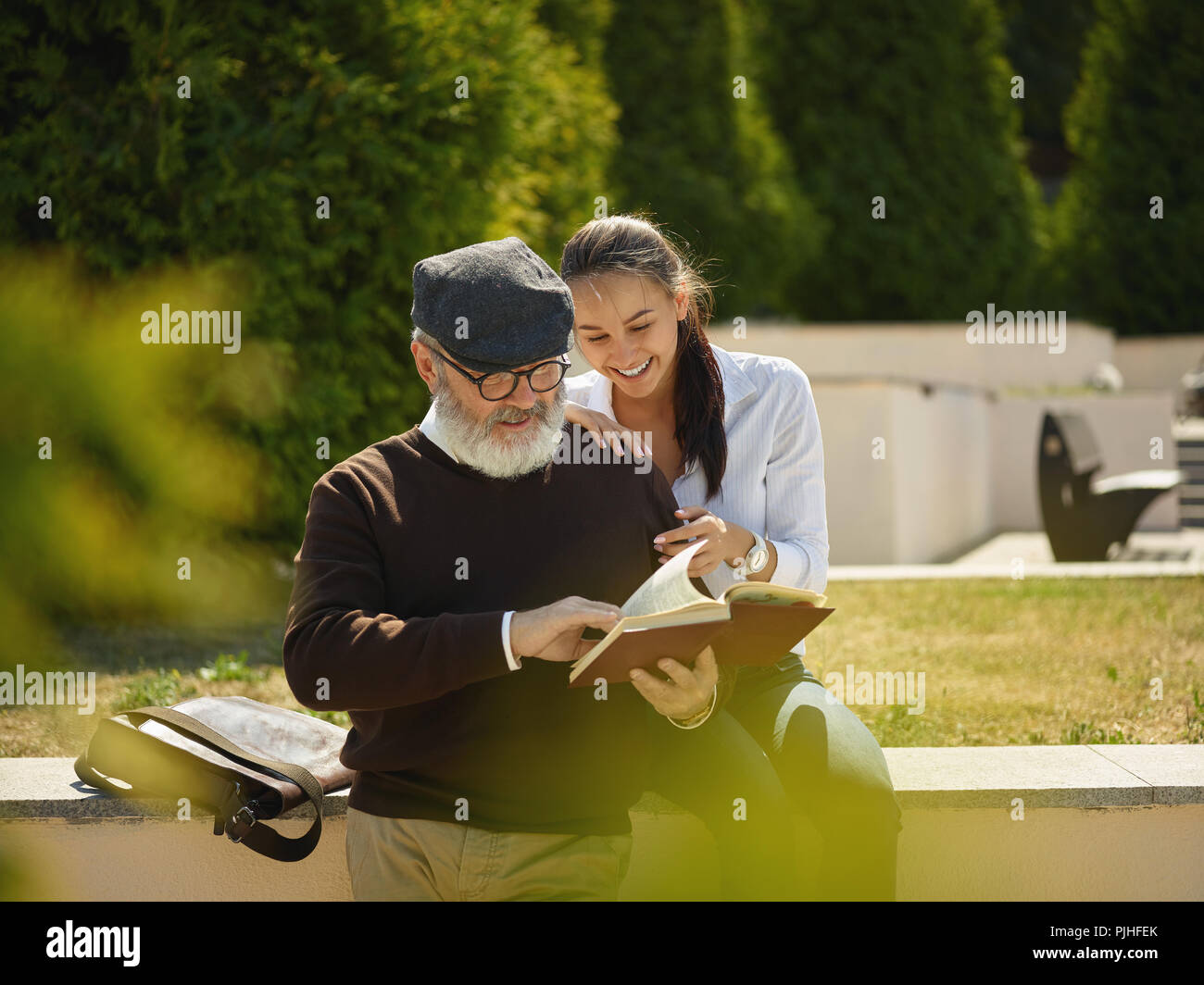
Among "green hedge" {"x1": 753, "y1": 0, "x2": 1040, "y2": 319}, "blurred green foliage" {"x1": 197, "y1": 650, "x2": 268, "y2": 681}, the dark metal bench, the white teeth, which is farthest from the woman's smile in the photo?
"green hedge" {"x1": 753, "y1": 0, "x2": 1040, "y2": 319}

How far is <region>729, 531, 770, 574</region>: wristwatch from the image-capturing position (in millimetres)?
2932

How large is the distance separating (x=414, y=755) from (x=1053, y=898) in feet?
5.66

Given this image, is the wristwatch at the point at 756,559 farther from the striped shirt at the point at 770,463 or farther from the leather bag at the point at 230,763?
the leather bag at the point at 230,763

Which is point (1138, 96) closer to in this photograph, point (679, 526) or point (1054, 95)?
point (1054, 95)

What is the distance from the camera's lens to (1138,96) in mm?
21719

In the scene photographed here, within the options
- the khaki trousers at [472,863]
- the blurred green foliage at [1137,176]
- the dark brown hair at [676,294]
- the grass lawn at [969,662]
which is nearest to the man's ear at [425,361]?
the dark brown hair at [676,294]

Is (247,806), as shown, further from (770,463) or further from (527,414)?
(770,463)

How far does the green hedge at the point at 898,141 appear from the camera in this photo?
1936 cm

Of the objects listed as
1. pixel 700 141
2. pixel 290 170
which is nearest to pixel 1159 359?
pixel 700 141

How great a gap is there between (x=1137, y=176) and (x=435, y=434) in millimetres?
21711

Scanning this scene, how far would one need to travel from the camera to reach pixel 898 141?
19719mm

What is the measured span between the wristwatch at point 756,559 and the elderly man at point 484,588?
1.34 ft

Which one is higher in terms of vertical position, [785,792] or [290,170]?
[290,170]
